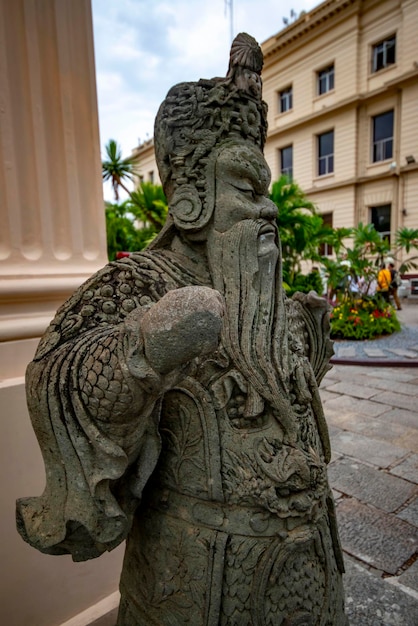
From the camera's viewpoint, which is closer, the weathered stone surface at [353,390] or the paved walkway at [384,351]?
the weathered stone surface at [353,390]

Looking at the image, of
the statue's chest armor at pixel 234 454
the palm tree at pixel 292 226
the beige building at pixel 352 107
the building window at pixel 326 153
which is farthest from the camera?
the building window at pixel 326 153

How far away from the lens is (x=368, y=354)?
6.18m

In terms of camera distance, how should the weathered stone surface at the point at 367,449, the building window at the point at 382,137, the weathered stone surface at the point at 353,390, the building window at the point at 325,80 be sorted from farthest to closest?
the building window at the point at 325,80 < the building window at the point at 382,137 < the weathered stone surface at the point at 353,390 < the weathered stone surface at the point at 367,449

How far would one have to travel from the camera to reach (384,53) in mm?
14156

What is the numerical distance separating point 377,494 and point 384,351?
13.8ft

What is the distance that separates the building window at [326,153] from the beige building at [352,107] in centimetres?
4

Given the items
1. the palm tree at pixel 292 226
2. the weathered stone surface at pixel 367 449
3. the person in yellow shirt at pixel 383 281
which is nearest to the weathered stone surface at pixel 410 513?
the weathered stone surface at pixel 367 449

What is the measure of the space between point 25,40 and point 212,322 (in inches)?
52.0

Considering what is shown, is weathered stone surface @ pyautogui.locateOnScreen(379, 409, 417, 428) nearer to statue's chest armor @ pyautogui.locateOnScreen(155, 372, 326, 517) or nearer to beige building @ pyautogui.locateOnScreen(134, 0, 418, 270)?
statue's chest armor @ pyautogui.locateOnScreen(155, 372, 326, 517)

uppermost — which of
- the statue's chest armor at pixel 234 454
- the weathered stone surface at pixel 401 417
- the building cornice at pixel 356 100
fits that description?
the building cornice at pixel 356 100

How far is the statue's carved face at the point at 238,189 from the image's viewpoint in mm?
966

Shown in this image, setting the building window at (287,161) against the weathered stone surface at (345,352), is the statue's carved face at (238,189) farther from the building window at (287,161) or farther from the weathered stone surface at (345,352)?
the building window at (287,161)

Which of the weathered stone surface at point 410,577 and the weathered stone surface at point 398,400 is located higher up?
the weathered stone surface at point 410,577

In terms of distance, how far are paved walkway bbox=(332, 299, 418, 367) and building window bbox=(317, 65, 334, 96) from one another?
38.0ft
